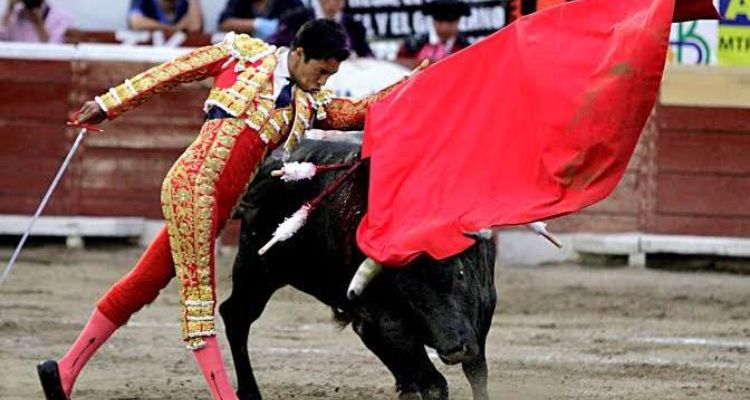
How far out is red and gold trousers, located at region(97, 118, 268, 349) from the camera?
495cm

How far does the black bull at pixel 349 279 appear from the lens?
485 centimetres

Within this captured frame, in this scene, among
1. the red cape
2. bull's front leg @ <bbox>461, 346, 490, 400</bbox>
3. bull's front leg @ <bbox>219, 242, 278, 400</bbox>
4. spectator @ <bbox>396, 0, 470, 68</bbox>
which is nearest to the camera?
the red cape

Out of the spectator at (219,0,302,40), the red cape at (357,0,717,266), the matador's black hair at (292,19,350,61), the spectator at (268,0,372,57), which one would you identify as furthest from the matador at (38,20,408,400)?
the spectator at (219,0,302,40)

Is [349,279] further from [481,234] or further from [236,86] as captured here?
[236,86]

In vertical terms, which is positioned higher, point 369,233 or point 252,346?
point 369,233

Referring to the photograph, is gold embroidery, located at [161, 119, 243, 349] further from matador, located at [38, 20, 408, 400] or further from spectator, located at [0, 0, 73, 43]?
spectator, located at [0, 0, 73, 43]

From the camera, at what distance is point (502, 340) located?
709 centimetres

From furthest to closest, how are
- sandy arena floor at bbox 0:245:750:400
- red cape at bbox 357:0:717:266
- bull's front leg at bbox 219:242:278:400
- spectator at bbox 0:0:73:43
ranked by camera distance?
spectator at bbox 0:0:73:43 → sandy arena floor at bbox 0:245:750:400 → bull's front leg at bbox 219:242:278:400 → red cape at bbox 357:0:717:266

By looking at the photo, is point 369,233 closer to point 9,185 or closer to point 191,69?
point 191,69

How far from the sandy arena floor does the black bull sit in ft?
1.29

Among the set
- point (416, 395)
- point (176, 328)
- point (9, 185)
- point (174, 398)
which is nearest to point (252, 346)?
point (176, 328)

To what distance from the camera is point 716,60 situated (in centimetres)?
932

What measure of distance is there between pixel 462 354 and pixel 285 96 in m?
0.90

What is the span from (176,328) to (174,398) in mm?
1509
